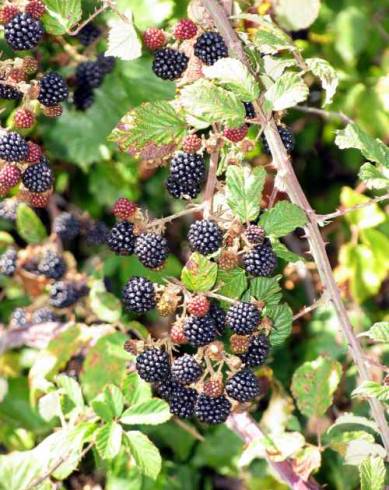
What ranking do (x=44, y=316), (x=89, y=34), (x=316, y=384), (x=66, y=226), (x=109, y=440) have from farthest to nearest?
1. (x=66, y=226)
2. (x=44, y=316)
3. (x=89, y=34)
4. (x=316, y=384)
5. (x=109, y=440)

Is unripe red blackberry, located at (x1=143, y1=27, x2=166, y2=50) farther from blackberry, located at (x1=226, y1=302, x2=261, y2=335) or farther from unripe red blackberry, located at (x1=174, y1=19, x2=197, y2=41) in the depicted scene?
blackberry, located at (x1=226, y1=302, x2=261, y2=335)

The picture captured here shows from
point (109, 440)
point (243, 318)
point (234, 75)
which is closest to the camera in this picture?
point (234, 75)

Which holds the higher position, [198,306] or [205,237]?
[205,237]

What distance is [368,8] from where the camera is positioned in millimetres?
2920

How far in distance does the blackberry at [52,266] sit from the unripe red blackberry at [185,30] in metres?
0.99

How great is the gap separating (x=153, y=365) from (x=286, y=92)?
63cm

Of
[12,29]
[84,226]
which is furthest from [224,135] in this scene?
[84,226]

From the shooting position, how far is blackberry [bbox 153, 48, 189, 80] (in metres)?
1.71

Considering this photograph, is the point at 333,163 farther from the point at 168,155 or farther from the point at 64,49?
the point at 168,155

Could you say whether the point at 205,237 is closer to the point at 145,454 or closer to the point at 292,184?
the point at 292,184

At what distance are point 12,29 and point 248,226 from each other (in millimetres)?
630

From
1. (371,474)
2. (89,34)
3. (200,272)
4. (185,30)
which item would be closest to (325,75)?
(185,30)

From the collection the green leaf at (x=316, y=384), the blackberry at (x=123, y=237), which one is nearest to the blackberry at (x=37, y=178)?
the blackberry at (x=123, y=237)

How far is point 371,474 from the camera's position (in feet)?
5.79
